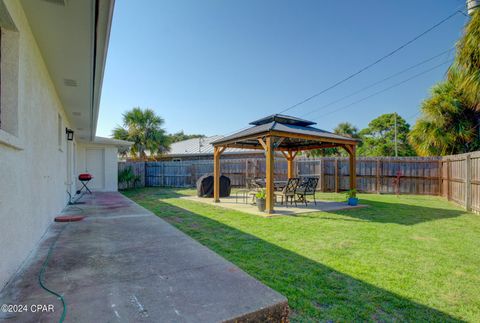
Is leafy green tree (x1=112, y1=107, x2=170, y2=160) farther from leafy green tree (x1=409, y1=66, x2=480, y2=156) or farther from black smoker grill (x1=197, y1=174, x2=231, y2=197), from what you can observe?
leafy green tree (x1=409, y1=66, x2=480, y2=156)

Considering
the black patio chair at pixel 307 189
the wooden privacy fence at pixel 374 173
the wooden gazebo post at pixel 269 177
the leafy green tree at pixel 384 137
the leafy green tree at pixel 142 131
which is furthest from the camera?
the leafy green tree at pixel 384 137

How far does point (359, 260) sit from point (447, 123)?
1113cm

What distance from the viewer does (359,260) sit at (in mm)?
3461

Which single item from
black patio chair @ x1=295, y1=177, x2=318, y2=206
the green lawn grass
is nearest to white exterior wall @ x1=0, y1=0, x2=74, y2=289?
the green lawn grass

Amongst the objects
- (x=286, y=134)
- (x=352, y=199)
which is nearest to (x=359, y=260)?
(x=286, y=134)

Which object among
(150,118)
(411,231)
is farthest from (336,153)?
(411,231)

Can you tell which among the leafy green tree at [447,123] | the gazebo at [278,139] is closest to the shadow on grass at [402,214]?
the gazebo at [278,139]

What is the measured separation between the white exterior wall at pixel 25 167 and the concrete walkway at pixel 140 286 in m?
0.27

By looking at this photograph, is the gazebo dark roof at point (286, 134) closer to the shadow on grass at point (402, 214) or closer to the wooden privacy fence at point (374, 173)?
the shadow on grass at point (402, 214)

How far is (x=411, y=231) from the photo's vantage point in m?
5.07

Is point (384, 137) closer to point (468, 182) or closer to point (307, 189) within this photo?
point (468, 182)

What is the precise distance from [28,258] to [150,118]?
53.7ft

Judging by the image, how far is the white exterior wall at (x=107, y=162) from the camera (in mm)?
12008

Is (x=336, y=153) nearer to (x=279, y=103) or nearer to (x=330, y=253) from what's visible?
(x=279, y=103)
